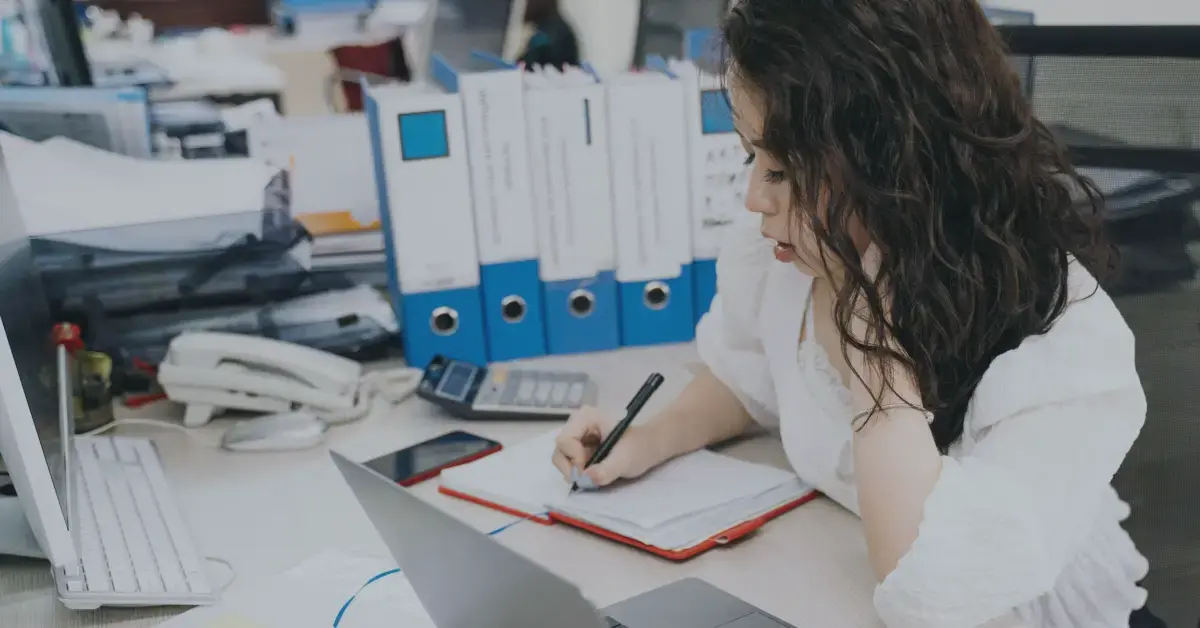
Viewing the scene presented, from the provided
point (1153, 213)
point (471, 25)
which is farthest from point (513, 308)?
point (471, 25)

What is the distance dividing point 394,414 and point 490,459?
0.73 ft

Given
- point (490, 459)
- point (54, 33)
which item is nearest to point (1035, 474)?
point (490, 459)

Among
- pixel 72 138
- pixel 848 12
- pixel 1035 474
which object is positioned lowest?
pixel 1035 474

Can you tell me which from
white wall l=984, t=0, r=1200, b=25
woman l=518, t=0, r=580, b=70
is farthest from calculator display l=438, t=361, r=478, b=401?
woman l=518, t=0, r=580, b=70

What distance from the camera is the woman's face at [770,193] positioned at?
0.91 m

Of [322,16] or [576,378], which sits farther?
[322,16]

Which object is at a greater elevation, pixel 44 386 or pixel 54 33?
pixel 54 33

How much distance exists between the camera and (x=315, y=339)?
1436mm

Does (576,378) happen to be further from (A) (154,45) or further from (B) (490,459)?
(A) (154,45)

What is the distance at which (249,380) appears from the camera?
1292mm

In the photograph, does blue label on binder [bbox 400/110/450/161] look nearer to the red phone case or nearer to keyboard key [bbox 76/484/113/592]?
the red phone case

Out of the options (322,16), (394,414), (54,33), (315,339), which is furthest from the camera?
(322,16)

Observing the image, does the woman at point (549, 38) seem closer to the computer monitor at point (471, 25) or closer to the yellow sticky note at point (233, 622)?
the computer monitor at point (471, 25)

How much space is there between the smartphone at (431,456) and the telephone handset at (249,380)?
0.48 ft
